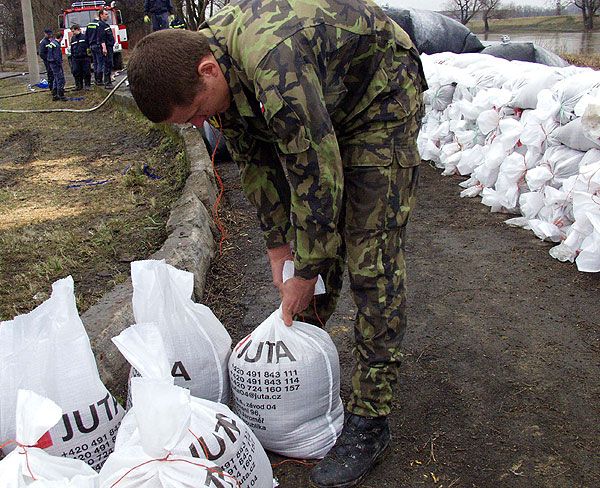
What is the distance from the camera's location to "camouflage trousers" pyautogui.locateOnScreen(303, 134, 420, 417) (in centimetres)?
194

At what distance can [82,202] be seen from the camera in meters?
5.07

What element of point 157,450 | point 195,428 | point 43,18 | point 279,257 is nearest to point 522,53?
point 279,257

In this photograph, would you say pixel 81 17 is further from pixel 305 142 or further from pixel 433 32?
pixel 305 142

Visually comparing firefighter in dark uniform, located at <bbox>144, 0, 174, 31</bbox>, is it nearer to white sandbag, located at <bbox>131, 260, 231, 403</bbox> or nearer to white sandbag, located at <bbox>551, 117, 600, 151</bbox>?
white sandbag, located at <bbox>551, 117, 600, 151</bbox>

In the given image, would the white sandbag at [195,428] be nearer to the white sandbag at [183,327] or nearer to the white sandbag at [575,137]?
the white sandbag at [183,327]

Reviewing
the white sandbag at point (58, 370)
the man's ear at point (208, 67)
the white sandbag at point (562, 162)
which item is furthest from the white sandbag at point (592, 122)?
the white sandbag at point (58, 370)

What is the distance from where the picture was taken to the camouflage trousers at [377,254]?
194 cm

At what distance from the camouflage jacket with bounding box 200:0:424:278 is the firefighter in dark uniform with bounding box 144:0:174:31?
10.3 meters

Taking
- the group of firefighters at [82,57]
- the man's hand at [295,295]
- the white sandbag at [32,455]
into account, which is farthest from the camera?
the group of firefighters at [82,57]

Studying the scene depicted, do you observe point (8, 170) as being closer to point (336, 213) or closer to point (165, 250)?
point (165, 250)

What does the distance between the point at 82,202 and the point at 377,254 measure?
3.62 metres

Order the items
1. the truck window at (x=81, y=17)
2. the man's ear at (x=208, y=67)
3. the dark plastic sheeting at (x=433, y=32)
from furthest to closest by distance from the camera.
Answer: the truck window at (x=81, y=17)
the dark plastic sheeting at (x=433, y=32)
the man's ear at (x=208, y=67)

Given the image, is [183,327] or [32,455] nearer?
[32,455]

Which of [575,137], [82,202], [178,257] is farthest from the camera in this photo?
[82,202]
